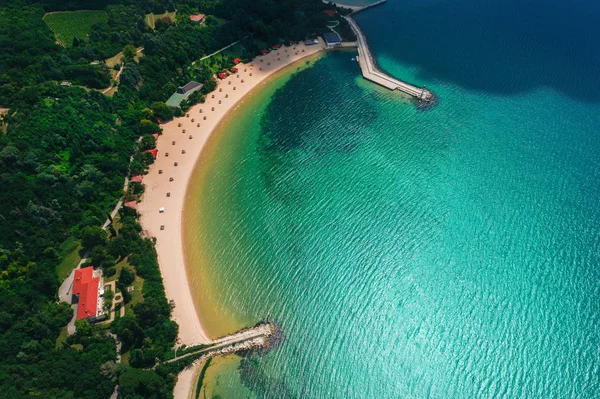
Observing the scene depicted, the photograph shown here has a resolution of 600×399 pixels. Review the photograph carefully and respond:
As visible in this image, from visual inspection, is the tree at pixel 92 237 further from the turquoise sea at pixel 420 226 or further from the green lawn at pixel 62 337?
the turquoise sea at pixel 420 226

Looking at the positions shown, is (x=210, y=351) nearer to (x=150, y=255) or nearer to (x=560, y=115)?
(x=150, y=255)

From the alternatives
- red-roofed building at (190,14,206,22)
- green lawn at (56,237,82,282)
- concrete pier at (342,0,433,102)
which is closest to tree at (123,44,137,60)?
red-roofed building at (190,14,206,22)

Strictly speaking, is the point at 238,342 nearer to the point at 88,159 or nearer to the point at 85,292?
the point at 85,292

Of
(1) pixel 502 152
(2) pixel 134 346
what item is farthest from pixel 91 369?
(1) pixel 502 152

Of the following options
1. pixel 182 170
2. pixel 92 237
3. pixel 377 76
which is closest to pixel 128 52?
pixel 182 170

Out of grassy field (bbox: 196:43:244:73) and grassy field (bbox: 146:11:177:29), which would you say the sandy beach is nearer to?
grassy field (bbox: 196:43:244:73)

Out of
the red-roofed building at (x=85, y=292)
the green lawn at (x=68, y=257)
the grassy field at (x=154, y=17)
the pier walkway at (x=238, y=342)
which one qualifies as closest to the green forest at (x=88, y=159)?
the green lawn at (x=68, y=257)
